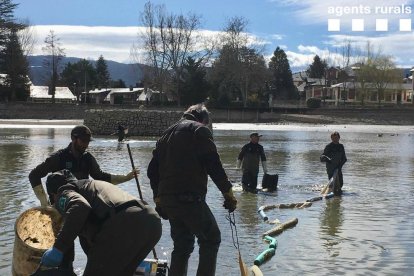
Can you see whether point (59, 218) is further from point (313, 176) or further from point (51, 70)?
point (51, 70)

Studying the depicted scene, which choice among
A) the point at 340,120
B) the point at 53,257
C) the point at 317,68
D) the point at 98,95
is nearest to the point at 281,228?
the point at 53,257

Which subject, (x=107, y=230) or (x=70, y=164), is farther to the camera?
(x=70, y=164)

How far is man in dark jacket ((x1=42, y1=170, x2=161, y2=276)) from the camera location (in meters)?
4.08

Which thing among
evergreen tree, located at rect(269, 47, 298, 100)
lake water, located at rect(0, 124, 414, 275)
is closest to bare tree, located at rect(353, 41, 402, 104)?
evergreen tree, located at rect(269, 47, 298, 100)

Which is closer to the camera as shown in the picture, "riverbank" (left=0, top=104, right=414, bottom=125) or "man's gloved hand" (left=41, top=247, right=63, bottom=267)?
"man's gloved hand" (left=41, top=247, right=63, bottom=267)

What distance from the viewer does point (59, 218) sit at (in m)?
4.97

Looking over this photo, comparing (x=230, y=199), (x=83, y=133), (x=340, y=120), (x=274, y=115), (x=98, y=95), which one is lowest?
(x=340, y=120)

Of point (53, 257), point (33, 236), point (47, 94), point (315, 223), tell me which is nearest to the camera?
point (53, 257)

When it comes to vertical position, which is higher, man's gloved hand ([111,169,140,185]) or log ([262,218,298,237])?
man's gloved hand ([111,169,140,185])

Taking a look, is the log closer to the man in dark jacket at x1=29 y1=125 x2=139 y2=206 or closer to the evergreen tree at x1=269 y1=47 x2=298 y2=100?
the man in dark jacket at x1=29 y1=125 x2=139 y2=206

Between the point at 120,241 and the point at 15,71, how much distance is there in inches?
3241

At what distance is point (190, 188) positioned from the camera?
5223 millimetres

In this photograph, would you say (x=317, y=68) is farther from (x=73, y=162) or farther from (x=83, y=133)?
(x=83, y=133)

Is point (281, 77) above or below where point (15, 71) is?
above
